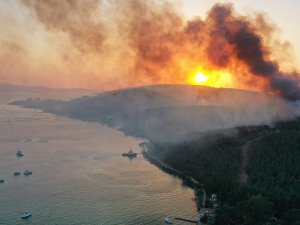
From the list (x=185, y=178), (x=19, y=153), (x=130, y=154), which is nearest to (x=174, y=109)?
(x=130, y=154)


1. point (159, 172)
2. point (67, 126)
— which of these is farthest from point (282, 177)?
point (67, 126)

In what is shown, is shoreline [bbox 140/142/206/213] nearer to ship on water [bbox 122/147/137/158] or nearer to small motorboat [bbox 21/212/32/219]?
ship on water [bbox 122/147/137/158]

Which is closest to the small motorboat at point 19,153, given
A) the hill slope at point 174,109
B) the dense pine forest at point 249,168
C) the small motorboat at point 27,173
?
the small motorboat at point 27,173

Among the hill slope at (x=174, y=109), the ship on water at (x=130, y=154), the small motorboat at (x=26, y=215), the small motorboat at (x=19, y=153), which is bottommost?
the small motorboat at (x=26, y=215)

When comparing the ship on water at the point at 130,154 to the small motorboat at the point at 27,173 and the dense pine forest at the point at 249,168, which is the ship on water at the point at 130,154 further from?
the small motorboat at the point at 27,173

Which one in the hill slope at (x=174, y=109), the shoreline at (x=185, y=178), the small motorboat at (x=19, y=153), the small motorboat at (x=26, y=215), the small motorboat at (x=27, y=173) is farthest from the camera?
the hill slope at (x=174, y=109)

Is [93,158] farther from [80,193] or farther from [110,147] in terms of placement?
[80,193]
